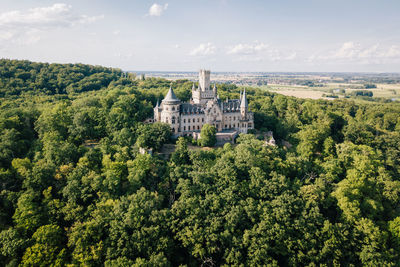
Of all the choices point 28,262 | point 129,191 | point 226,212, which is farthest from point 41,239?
point 226,212

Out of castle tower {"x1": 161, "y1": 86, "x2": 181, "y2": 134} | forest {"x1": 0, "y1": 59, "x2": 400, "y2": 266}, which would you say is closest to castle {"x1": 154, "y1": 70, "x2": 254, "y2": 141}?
castle tower {"x1": 161, "y1": 86, "x2": 181, "y2": 134}

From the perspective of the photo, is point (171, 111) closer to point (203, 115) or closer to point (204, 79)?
point (203, 115)

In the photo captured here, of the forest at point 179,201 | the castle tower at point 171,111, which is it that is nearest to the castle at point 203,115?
the castle tower at point 171,111

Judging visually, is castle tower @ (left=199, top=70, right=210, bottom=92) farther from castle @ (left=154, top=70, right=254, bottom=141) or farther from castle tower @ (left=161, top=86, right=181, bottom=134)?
castle tower @ (left=161, top=86, right=181, bottom=134)

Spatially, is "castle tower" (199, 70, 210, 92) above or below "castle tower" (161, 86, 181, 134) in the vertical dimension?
above

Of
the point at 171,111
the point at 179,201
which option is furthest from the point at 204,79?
the point at 179,201

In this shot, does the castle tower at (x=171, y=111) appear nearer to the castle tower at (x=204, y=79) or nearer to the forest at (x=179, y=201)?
the forest at (x=179, y=201)
